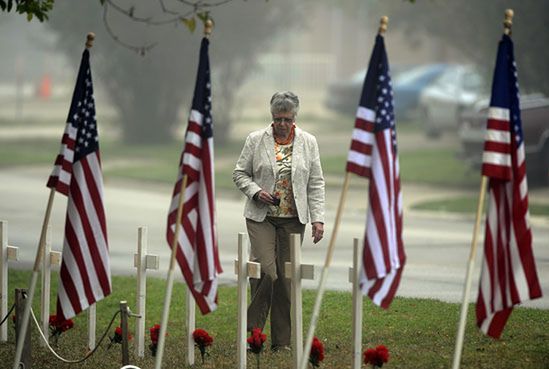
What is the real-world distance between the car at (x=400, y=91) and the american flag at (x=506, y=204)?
99.2 feet

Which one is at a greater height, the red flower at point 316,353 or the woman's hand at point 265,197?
the woman's hand at point 265,197

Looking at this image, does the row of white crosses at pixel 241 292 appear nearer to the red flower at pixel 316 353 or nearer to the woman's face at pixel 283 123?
the red flower at pixel 316 353

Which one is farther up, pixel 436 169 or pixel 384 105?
pixel 436 169

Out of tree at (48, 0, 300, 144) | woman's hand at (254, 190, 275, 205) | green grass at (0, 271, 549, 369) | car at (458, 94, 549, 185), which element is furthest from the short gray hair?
tree at (48, 0, 300, 144)

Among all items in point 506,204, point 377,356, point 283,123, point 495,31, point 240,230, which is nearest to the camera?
point 506,204

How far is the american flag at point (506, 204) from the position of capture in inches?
316

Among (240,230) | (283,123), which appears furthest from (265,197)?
(240,230)

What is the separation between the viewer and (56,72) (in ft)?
248

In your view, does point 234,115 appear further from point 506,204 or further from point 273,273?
point 506,204

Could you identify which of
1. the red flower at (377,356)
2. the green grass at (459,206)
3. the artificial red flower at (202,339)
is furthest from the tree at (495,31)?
the red flower at (377,356)

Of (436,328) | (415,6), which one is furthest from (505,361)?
(415,6)

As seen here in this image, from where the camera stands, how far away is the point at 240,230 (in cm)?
1912

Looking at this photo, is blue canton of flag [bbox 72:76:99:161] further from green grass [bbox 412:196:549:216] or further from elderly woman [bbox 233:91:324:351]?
green grass [bbox 412:196:549:216]

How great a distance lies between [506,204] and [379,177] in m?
0.78
